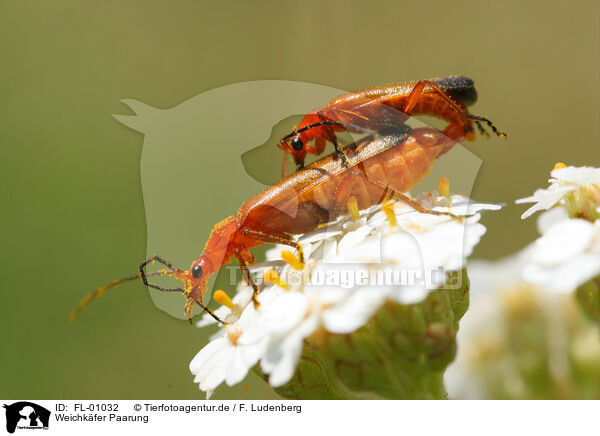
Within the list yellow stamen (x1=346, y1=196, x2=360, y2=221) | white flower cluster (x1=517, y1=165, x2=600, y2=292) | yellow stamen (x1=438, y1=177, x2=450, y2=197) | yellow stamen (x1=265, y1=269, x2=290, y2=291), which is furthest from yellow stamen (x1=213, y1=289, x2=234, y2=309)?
white flower cluster (x1=517, y1=165, x2=600, y2=292)

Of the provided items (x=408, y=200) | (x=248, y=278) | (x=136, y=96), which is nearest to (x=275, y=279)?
(x=248, y=278)

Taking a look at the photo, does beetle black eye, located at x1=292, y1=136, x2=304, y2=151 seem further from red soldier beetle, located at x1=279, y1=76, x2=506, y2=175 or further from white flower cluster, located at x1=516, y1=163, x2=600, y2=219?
white flower cluster, located at x1=516, y1=163, x2=600, y2=219

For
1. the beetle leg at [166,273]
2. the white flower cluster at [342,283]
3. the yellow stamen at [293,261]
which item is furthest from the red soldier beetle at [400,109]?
the beetle leg at [166,273]

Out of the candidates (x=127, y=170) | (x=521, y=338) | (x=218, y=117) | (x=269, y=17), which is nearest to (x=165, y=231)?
(x=218, y=117)

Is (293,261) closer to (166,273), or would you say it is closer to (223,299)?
(223,299)

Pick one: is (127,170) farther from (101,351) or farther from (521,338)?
(521,338)
